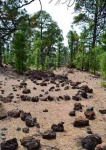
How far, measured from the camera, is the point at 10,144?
8.24m

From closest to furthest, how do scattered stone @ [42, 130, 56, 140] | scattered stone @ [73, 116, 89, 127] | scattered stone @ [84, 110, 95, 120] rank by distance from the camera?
scattered stone @ [42, 130, 56, 140] → scattered stone @ [73, 116, 89, 127] → scattered stone @ [84, 110, 95, 120]

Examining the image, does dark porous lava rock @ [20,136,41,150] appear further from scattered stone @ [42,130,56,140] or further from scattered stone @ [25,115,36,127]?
scattered stone @ [25,115,36,127]

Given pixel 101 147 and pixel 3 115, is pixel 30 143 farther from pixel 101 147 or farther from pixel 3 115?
pixel 3 115

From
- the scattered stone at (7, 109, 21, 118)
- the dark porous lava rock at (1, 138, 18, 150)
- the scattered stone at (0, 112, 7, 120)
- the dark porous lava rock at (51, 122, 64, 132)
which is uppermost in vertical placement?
the scattered stone at (7, 109, 21, 118)

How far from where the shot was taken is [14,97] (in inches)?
590

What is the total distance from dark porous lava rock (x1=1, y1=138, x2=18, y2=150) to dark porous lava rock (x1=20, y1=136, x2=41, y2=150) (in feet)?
0.74

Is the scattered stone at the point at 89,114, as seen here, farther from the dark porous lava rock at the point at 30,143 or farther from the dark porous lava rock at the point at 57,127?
the dark porous lava rock at the point at 30,143

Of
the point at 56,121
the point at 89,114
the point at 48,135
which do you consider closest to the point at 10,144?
the point at 48,135

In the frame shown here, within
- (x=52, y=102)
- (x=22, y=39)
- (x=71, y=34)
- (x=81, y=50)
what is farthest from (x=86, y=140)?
(x=71, y=34)

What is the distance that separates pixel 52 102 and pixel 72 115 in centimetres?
267

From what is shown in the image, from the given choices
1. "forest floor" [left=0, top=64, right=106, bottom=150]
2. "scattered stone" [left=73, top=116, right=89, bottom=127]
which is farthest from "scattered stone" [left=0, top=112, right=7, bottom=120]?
"scattered stone" [left=73, top=116, right=89, bottom=127]

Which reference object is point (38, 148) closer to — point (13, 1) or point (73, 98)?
point (13, 1)

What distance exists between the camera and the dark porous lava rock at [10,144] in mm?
8086

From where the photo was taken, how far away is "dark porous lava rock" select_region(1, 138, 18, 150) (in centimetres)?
809
